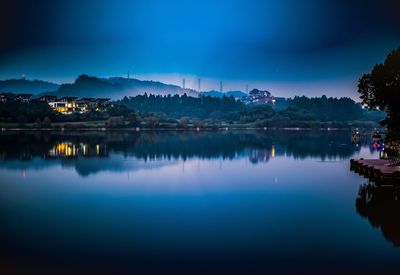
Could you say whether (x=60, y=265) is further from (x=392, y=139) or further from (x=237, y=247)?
(x=392, y=139)

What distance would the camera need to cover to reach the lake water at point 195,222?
47.7 ft

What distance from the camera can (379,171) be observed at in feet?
99.1

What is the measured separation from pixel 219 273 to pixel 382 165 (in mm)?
23679

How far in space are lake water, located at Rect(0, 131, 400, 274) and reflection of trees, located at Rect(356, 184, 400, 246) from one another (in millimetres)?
49

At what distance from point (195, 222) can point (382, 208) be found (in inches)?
363

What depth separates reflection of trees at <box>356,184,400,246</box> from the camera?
728 inches

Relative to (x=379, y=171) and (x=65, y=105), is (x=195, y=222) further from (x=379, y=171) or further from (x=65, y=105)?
(x=65, y=105)

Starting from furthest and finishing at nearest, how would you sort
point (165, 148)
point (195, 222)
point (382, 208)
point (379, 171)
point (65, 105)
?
point (65, 105) → point (165, 148) → point (379, 171) → point (382, 208) → point (195, 222)

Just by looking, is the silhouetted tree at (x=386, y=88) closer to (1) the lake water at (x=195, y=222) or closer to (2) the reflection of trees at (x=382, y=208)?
(1) the lake water at (x=195, y=222)

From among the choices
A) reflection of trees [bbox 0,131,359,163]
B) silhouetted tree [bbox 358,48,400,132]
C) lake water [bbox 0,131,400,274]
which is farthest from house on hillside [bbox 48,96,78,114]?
silhouetted tree [bbox 358,48,400,132]

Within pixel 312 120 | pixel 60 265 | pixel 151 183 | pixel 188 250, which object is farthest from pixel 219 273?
pixel 312 120

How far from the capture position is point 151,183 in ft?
104

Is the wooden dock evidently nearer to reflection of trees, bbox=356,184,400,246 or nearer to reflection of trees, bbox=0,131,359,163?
reflection of trees, bbox=356,184,400,246

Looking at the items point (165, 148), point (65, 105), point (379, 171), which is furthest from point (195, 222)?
point (65, 105)
